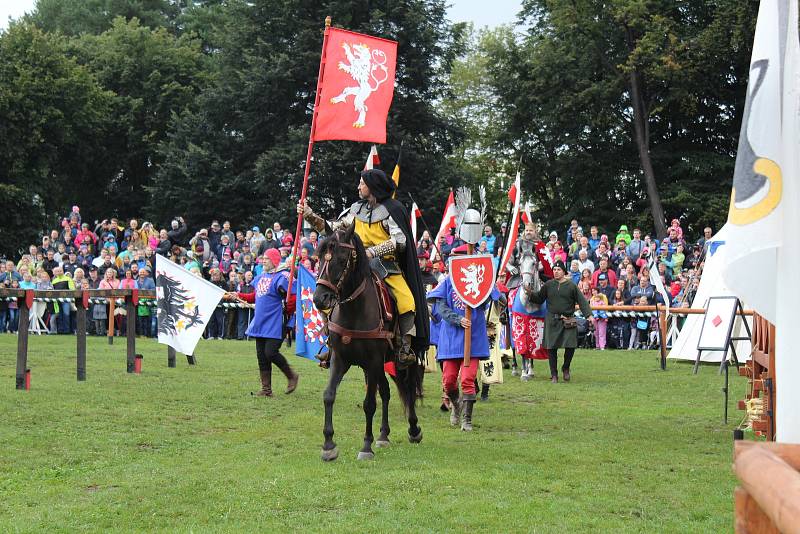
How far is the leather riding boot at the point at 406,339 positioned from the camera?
10.3 m

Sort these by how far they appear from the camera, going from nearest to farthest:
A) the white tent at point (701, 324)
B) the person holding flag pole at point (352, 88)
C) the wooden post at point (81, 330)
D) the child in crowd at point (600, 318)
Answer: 1. the person holding flag pole at point (352, 88)
2. the wooden post at point (81, 330)
3. the white tent at point (701, 324)
4. the child in crowd at point (600, 318)

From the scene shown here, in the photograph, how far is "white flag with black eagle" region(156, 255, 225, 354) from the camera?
17188mm

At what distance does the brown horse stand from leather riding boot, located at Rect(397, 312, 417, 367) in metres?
0.11

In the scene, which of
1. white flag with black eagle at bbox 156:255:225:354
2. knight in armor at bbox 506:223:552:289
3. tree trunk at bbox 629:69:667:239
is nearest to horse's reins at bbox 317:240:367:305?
white flag with black eagle at bbox 156:255:225:354

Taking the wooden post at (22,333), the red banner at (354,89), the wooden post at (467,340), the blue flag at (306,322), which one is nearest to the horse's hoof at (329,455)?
the wooden post at (467,340)

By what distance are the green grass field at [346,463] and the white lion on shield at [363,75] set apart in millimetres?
3714

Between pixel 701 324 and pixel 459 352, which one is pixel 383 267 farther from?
pixel 701 324

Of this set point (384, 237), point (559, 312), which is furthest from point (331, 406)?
point (559, 312)

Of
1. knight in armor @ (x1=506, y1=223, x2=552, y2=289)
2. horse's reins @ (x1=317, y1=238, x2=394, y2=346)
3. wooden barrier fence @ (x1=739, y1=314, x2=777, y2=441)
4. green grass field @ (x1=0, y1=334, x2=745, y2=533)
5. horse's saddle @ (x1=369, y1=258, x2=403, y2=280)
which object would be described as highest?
knight in armor @ (x1=506, y1=223, x2=552, y2=289)

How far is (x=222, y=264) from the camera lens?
30016 mm

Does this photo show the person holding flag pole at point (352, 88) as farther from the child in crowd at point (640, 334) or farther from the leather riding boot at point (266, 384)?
the child in crowd at point (640, 334)

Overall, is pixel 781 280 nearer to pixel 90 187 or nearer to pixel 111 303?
pixel 111 303

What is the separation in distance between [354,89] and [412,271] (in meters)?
3.22

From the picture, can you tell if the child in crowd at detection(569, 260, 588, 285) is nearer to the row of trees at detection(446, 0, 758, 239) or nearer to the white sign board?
the white sign board
